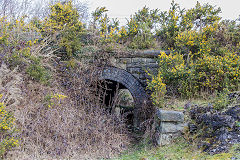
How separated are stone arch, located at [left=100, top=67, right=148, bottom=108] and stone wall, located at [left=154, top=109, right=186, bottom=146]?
2.37 meters

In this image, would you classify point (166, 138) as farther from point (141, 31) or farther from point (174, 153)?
point (141, 31)

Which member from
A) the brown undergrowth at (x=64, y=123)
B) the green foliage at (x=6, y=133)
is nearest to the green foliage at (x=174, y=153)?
the brown undergrowth at (x=64, y=123)

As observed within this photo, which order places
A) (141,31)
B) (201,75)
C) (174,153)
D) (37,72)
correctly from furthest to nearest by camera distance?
(141,31) → (201,75) → (37,72) → (174,153)

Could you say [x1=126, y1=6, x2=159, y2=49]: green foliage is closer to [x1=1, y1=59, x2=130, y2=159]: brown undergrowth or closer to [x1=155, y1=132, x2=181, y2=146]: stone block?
[x1=1, y1=59, x2=130, y2=159]: brown undergrowth

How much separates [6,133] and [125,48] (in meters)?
4.82

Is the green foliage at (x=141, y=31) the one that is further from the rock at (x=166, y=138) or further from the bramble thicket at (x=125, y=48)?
the rock at (x=166, y=138)

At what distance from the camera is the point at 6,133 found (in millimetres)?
4160

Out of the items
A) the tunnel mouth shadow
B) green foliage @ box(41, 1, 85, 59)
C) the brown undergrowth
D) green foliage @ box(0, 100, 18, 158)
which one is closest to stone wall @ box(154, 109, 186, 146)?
the brown undergrowth

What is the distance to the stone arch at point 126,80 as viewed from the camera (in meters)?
7.35

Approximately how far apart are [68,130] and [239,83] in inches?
191

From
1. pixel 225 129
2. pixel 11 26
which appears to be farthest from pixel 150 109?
pixel 11 26

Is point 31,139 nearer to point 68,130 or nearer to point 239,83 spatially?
point 68,130

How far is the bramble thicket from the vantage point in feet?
19.0

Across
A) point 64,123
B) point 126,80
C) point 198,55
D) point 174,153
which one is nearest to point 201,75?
point 198,55
